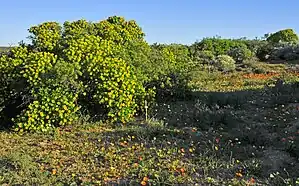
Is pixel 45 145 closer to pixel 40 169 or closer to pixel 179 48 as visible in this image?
pixel 40 169

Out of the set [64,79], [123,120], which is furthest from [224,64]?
[64,79]

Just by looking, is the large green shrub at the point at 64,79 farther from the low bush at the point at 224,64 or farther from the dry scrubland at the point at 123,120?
the low bush at the point at 224,64

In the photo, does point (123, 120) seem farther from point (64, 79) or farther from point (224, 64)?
point (224, 64)

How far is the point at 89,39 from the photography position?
7227 mm

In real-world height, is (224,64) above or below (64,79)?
above

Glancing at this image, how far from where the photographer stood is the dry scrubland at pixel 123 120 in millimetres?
4645

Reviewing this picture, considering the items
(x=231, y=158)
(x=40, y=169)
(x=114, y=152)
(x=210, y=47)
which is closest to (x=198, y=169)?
(x=231, y=158)

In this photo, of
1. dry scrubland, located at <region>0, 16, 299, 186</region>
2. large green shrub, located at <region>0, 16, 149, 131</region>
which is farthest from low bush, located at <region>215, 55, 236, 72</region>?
large green shrub, located at <region>0, 16, 149, 131</region>

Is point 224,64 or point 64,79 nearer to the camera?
point 64,79

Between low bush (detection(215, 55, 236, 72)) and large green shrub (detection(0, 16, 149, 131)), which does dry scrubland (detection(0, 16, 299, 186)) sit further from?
low bush (detection(215, 55, 236, 72))

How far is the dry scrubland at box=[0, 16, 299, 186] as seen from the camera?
4.64m

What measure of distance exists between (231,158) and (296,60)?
19.4 m

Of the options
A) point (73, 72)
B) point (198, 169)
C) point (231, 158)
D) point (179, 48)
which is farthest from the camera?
point (179, 48)

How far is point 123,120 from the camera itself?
7109mm
